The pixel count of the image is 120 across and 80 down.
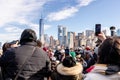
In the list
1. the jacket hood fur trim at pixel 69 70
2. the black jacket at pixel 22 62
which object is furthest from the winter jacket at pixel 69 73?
the black jacket at pixel 22 62

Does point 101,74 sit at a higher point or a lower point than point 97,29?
lower

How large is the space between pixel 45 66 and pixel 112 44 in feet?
7.91

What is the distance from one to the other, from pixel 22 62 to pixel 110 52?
2378 mm

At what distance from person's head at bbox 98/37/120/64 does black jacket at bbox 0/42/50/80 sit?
7.09 ft

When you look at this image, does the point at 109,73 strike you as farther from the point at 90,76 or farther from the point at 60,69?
the point at 60,69

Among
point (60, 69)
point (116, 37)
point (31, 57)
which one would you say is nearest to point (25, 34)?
point (31, 57)

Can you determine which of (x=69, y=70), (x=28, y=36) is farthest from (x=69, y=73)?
(x=28, y=36)

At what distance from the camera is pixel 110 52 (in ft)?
10.6

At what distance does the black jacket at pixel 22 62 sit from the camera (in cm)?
531

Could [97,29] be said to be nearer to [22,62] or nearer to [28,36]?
[28,36]

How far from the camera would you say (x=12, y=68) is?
5.35 metres

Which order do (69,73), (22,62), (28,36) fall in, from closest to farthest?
(69,73) → (22,62) → (28,36)

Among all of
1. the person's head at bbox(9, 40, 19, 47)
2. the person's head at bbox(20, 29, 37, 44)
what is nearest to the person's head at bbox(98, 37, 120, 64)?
the person's head at bbox(20, 29, 37, 44)

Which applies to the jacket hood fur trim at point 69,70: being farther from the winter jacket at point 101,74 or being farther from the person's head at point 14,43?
the person's head at point 14,43
